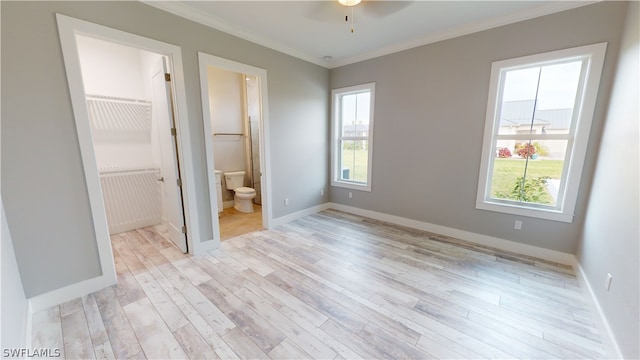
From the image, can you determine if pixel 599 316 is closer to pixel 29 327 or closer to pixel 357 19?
pixel 357 19

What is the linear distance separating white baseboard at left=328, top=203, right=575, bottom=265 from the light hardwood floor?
0.51 ft

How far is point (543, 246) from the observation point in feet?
8.57

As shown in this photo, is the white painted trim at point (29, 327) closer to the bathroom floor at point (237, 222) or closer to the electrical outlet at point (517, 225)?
the bathroom floor at point (237, 222)

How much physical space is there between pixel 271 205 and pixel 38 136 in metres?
2.39

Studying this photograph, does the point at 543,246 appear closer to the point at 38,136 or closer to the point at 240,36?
the point at 240,36

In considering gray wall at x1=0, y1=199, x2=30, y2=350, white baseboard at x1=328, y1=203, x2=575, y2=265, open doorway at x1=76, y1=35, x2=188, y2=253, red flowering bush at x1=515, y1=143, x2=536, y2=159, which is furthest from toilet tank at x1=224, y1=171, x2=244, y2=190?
red flowering bush at x1=515, y1=143, x2=536, y2=159

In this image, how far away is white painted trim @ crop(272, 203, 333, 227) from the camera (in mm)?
3664

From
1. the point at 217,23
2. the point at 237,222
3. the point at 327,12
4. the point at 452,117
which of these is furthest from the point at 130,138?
the point at 452,117

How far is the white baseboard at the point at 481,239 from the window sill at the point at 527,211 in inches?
14.4

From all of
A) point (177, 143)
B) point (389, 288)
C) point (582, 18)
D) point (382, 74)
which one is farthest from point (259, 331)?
point (582, 18)

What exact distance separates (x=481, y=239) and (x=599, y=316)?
1.32m

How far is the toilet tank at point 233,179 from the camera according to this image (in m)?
4.60

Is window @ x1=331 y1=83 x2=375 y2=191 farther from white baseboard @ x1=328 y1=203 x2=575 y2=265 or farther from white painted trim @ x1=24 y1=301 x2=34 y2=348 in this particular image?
white painted trim @ x1=24 y1=301 x2=34 y2=348

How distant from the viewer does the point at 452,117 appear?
3.02m
